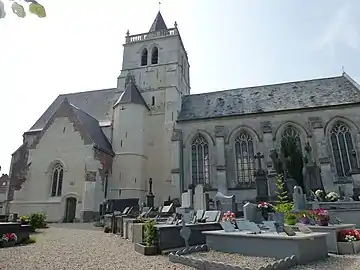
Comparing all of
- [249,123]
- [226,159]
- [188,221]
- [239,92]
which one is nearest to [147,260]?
[188,221]

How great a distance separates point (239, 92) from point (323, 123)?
9.01 m

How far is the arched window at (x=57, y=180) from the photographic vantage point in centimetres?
2247

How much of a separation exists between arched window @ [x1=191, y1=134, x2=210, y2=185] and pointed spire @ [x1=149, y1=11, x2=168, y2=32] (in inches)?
580

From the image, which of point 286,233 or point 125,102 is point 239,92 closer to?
point 125,102

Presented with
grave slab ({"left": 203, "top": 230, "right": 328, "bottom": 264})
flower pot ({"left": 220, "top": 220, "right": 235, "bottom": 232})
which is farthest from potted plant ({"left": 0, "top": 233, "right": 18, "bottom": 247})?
flower pot ({"left": 220, "top": 220, "right": 235, "bottom": 232})

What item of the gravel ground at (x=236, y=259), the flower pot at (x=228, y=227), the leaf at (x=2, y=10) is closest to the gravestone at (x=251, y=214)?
the flower pot at (x=228, y=227)

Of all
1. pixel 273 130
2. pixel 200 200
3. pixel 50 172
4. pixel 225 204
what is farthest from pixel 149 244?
pixel 273 130

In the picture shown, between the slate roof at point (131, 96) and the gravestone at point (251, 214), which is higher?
the slate roof at point (131, 96)

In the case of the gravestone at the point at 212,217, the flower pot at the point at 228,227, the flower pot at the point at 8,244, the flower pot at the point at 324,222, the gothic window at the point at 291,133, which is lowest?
the flower pot at the point at 8,244

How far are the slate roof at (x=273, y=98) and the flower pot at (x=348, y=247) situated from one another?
17848 millimetres

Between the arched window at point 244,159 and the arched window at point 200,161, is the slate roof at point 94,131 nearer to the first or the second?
the arched window at point 200,161

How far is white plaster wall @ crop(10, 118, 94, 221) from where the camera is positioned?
21672 millimetres

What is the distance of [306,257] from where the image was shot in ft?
21.4

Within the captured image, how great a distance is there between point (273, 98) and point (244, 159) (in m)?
6.97
